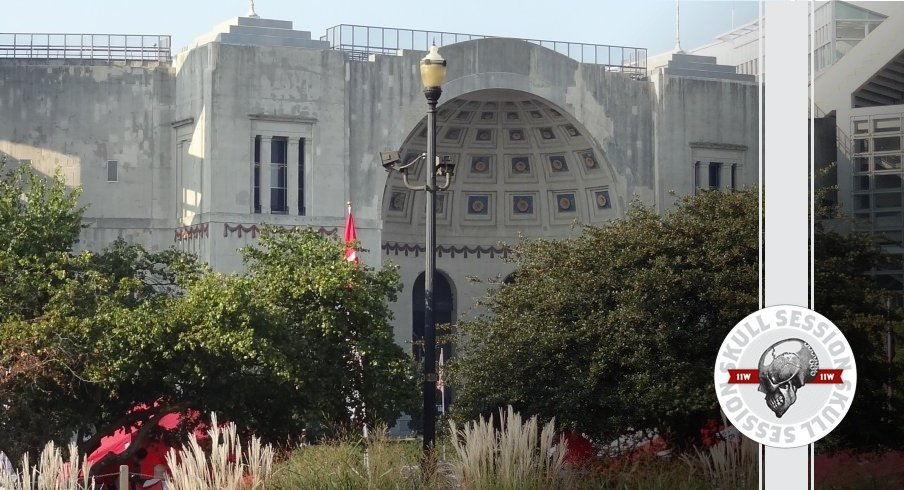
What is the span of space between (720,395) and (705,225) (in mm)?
6115

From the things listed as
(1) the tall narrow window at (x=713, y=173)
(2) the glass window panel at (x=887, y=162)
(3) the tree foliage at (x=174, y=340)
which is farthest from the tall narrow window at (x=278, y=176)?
(2) the glass window panel at (x=887, y=162)

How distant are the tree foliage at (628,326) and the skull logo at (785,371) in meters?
3.82

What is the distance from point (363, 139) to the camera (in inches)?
1449

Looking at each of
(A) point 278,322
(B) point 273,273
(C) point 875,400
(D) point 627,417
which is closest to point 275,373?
(A) point 278,322

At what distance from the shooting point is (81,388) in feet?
75.2

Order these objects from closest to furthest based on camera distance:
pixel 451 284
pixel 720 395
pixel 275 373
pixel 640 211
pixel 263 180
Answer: pixel 720 395 → pixel 275 373 → pixel 640 211 → pixel 263 180 → pixel 451 284

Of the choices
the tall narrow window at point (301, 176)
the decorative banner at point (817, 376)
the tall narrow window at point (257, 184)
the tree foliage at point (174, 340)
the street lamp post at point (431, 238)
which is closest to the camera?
the decorative banner at point (817, 376)

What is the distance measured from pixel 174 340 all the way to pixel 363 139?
49.0 feet

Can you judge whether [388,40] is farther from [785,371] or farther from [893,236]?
[785,371]

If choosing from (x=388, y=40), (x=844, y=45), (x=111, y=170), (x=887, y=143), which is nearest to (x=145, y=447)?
(x=887, y=143)

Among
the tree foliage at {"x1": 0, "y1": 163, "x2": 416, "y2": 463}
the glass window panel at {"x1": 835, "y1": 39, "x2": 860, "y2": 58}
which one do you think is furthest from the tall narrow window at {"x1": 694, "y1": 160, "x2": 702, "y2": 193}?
the glass window panel at {"x1": 835, "y1": 39, "x2": 860, "y2": 58}

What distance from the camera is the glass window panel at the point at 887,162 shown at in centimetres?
1973

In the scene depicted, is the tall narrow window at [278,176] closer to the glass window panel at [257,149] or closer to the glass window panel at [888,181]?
the glass window panel at [257,149]

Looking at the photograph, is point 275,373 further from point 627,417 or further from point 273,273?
point 627,417
